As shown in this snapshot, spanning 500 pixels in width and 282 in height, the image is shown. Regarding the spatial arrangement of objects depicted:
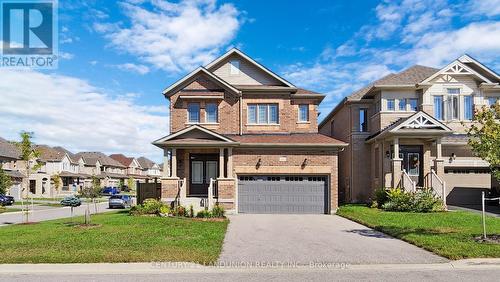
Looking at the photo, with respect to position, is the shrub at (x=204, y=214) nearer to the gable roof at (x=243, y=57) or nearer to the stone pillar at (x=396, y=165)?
the gable roof at (x=243, y=57)

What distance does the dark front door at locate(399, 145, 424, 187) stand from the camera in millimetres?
25984

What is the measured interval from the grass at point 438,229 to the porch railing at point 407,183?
108 inches

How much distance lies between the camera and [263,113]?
26391 millimetres

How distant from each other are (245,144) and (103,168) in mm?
63757

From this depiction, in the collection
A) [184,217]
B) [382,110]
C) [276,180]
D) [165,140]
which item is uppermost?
[382,110]

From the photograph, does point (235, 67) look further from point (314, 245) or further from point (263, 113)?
point (314, 245)

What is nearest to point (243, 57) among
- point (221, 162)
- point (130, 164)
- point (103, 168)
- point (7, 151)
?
point (221, 162)

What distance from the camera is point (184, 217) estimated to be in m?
20.1

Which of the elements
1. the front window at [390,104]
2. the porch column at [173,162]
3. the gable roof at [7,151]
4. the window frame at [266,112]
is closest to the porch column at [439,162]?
the front window at [390,104]

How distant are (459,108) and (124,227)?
22.0 metres

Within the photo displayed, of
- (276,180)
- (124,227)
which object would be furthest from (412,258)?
(276,180)

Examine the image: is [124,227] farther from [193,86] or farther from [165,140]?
[193,86]

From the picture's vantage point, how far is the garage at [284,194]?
2383 centimetres

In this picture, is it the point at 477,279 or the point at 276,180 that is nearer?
the point at 477,279
